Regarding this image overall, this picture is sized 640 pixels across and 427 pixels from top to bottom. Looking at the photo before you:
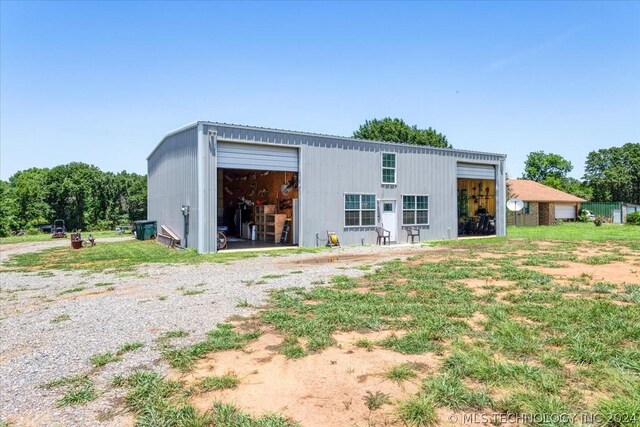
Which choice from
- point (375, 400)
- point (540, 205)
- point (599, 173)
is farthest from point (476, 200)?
point (599, 173)

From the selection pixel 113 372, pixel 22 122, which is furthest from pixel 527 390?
pixel 22 122

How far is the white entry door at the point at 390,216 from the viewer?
17.8 meters

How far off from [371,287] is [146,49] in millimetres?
12233

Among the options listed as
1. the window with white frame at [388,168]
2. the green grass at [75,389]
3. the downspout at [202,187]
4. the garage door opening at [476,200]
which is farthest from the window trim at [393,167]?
the green grass at [75,389]

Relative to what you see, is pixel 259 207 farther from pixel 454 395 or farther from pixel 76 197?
pixel 76 197

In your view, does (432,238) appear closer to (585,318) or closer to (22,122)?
(585,318)

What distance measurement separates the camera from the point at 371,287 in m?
7.16

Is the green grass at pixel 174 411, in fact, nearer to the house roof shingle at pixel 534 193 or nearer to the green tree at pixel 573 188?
the house roof shingle at pixel 534 193

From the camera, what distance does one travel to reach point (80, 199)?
35.5 meters

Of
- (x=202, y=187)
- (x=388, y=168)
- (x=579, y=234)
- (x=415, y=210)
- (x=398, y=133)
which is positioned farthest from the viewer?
(x=398, y=133)

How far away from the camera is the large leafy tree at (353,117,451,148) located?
39188 mm

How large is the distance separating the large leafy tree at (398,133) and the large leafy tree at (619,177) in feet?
102

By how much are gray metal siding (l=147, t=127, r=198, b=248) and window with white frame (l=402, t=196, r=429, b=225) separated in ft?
31.7

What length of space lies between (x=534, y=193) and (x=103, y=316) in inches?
1497
